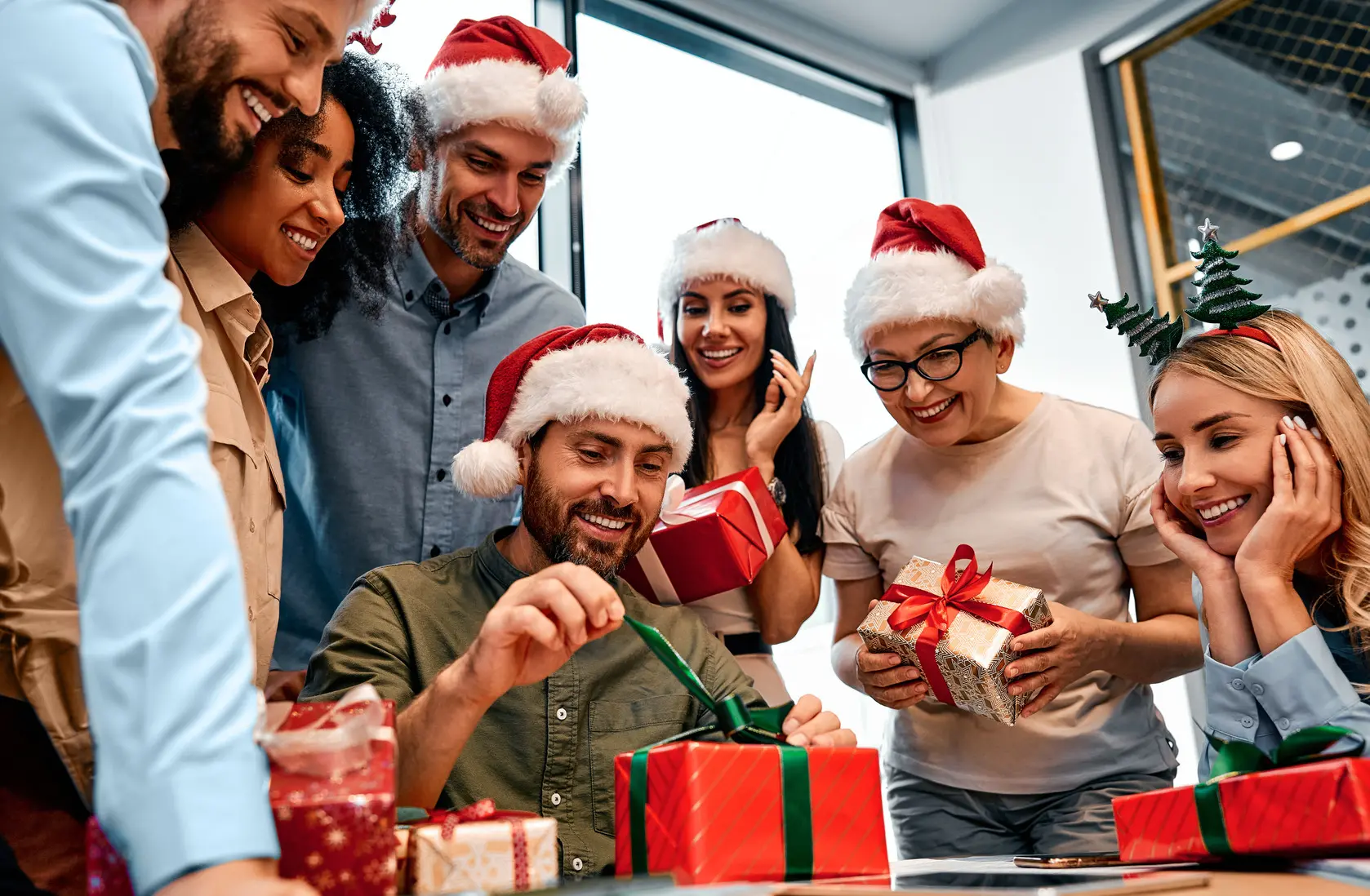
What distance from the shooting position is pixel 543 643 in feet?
4.27

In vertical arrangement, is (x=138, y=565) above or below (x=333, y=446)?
below

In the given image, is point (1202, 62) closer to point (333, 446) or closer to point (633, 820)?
point (333, 446)

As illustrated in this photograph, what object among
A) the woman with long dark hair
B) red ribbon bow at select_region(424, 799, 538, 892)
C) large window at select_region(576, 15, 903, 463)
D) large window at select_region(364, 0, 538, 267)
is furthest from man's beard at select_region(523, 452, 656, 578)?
large window at select_region(576, 15, 903, 463)

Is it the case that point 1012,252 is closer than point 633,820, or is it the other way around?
point 633,820

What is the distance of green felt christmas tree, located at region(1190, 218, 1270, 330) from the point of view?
6.54ft

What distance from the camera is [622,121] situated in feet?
14.0

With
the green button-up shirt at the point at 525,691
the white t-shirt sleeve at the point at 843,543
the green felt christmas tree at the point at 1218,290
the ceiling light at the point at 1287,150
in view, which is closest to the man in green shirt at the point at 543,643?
the green button-up shirt at the point at 525,691

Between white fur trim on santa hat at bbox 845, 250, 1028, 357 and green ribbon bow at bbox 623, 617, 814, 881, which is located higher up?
white fur trim on santa hat at bbox 845, 250, 1028, 357

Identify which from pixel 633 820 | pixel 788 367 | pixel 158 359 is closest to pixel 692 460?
pixel 788 367

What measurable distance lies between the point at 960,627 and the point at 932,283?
902 millimetres

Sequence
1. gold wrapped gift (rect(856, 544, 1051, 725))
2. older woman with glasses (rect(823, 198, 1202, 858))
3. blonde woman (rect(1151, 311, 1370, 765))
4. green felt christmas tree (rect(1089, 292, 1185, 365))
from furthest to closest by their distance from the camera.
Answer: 1. older woman with glasses (rect(823, 198, 1202, 858))
2. green felt christmas tree (rect(1089, 292, 1185, 365))
3. gold wrapped gift (rect(856, 544, 1051, 725))
4. blonde woman (rect(1151, 311, 1370, 765))

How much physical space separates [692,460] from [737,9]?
281 cm

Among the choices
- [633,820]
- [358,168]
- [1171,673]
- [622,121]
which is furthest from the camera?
[622,121]

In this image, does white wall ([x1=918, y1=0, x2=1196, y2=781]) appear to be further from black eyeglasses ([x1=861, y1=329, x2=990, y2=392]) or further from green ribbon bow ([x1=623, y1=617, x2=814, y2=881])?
green ribbon bow ([x1=623, y1=617, x2=814, y2=881])
